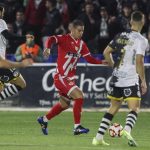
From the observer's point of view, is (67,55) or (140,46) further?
(67,55)

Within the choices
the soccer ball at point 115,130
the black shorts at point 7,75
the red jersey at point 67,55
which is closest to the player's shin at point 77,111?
the red jersey at point 67,55

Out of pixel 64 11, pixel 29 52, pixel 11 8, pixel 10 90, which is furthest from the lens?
pixel 11 8

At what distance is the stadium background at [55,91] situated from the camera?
1490cm

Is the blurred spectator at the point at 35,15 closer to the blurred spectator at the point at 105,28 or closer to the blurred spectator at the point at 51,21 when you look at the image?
the blurred spectator at the point at 51,21

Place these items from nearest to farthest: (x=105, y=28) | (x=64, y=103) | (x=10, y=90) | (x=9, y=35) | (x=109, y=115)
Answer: (x=109, y=115), (x=9, y=35), (x=64, y=103), (x=10, y=90), (x=105, y=28)

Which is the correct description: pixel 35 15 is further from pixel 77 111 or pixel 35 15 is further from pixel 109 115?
pixel 109 115

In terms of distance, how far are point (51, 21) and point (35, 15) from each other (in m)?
0.67

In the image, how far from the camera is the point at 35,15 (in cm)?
2583

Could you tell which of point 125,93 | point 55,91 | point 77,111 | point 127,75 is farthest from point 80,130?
point 55,91

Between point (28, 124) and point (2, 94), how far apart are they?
0.90m

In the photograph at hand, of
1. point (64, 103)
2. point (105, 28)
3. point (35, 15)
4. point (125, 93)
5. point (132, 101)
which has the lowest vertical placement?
point (64, 103)

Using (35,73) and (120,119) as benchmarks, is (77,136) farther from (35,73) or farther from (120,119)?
(35,73)

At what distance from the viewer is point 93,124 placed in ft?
59.1

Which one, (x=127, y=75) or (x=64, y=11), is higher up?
(x=64, y=11)
